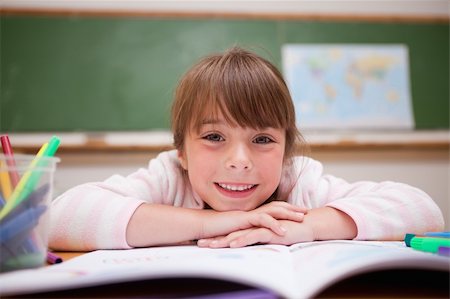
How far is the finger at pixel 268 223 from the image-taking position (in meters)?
0.62

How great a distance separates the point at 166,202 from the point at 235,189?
0.19m

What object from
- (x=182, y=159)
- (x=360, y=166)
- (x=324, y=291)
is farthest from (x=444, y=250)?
(x=360, y=166)

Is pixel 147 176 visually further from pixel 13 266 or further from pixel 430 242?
pixel 430 242

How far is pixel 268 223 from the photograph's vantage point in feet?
2.07

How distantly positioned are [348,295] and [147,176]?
0.57 metres

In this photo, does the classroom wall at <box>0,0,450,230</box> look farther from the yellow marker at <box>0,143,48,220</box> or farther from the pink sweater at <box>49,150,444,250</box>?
the yellow marker at <box>0,143,48,220</box>

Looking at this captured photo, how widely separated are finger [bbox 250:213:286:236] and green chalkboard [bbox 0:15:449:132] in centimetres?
152

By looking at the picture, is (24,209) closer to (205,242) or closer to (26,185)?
(26,185)

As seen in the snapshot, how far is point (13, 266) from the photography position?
43 cm

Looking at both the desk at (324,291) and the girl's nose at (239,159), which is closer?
the desk at (324,291)

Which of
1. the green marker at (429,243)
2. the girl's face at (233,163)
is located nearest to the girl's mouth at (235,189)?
the girl's face at (233,163)

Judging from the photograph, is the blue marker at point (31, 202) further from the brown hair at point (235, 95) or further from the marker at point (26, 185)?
the brown hair at point (235, 95)

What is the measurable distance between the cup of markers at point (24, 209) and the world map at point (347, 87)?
182 cm

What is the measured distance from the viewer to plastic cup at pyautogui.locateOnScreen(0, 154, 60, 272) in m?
0.42
